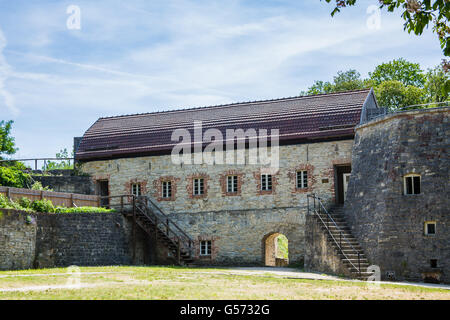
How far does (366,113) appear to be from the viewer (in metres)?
31.3

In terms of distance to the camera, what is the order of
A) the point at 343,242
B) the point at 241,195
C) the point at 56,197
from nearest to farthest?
1. the point at 343,242
2. the point at 56,197
3. the point at 241,195

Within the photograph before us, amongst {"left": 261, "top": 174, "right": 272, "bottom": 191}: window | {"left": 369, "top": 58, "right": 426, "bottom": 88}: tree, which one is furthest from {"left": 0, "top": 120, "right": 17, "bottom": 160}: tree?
{"left": 369, "top": 58, "right": 426, "bottom": 88}: tree

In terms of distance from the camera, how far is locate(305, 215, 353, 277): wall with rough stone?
25.5 meters

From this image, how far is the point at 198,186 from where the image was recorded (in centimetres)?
3253

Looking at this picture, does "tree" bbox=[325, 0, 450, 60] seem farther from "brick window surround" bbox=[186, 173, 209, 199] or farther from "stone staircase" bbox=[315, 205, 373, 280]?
"brick window surround" bbox=[186, 173, 209, 199]

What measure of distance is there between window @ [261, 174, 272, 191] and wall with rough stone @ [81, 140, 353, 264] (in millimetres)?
236

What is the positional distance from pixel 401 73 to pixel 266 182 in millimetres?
25478

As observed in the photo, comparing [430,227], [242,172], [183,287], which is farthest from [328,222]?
[183,287]

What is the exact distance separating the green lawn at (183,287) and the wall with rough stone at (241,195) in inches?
254

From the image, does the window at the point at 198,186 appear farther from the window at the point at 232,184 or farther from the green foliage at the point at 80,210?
the green foliage at the point at 80,210

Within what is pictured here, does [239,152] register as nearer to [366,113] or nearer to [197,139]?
[197,139]

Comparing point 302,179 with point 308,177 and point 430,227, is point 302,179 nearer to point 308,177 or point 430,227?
point 308,177
